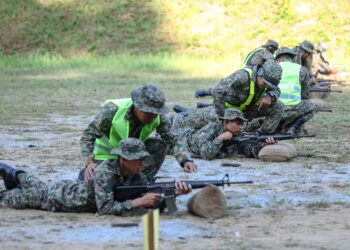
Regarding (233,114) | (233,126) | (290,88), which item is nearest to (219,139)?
(233,126)

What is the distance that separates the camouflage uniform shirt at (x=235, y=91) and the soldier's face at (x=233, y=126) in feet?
1.48

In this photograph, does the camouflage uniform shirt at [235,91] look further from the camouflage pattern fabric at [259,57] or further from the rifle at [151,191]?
the rifle at [151,191]

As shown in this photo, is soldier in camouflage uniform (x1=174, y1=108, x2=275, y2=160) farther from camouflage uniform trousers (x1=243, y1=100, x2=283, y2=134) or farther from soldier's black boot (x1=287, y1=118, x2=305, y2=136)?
soldier's black boot (x1=287, y1=118, x2=305, y2=136)

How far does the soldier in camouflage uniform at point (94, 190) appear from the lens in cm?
766

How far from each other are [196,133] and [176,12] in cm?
2415

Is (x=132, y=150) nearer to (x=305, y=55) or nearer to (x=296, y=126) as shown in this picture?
(x=296, y=126)

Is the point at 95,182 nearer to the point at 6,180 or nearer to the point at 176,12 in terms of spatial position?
the point at 6,180

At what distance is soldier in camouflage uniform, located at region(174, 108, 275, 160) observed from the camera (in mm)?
11117

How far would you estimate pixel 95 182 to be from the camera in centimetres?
775

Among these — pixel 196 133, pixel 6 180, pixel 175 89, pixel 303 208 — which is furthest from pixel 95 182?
pixel 175 89

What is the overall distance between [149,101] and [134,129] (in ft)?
1.48

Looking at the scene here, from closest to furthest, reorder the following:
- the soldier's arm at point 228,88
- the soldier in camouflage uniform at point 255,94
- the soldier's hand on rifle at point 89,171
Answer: the soldier's hand on rifle at point 89,171, the soldier in camouflage uniform at point 255,94, the soldier's arm at point 228,88

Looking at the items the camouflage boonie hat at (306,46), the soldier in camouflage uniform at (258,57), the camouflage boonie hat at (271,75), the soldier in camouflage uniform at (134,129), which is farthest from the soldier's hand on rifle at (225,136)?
the camouflage boonie hat at (306,46)

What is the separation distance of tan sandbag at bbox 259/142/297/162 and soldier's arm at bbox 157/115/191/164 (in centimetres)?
290
